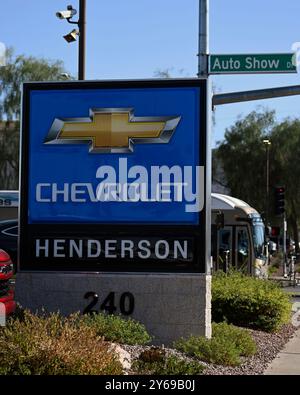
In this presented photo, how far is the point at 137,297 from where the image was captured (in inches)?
416

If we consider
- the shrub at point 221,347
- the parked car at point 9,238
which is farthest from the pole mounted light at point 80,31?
the shrub at point 221,347

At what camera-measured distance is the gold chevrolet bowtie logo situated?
10.7 metres

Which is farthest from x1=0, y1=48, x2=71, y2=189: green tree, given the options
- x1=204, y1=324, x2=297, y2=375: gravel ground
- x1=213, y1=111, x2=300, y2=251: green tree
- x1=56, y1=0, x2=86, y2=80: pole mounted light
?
x1=204, y1=324, x2=297, y2=375: gravel ground

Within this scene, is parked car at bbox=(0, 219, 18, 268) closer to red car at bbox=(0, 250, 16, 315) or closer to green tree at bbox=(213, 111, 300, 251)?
red car at bbox=(0, 250, 16, 315)

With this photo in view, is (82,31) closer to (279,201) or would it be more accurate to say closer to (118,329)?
(279,201)

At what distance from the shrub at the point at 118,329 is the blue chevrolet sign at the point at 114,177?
2.93 feet

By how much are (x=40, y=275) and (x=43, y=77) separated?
35.6 metres

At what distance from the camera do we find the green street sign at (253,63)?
1508 centimetres

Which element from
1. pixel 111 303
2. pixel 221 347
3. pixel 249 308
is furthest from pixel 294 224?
pixel 221 347

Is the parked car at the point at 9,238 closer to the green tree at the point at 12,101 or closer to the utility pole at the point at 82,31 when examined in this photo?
the utility pole at the point at 82,31

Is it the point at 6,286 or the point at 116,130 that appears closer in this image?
the point at 116,130

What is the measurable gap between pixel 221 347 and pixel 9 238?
487 inches

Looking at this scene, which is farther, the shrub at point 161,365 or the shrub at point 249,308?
the shrub at point 249,308
